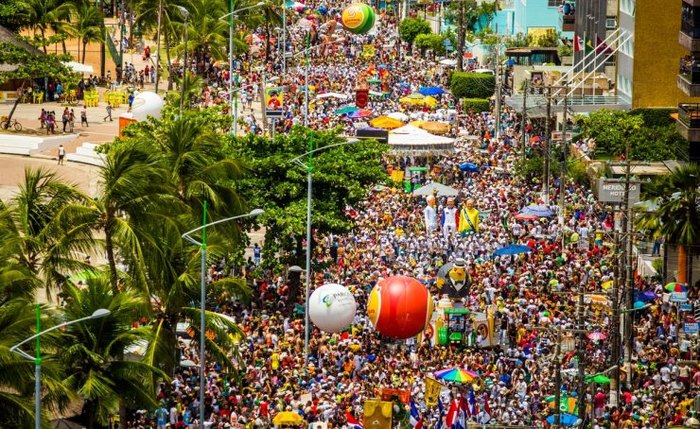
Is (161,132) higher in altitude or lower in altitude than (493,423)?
higher

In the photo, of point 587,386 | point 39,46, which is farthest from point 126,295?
point 39,46

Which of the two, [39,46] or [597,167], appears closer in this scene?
[597,167]

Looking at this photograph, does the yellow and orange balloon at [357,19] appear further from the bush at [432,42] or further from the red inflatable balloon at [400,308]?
the red inflatable balloon at [400,308]

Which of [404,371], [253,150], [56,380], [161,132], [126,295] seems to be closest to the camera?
[56,380]

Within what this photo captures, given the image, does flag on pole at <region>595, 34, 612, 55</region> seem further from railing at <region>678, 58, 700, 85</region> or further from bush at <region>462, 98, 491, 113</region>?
railing at <region>678, 58, 700, 85</region>

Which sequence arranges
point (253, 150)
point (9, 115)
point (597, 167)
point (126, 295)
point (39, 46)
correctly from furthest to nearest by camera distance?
point (39, 46)
point (9, 115)
point (597, 167)
point (253, 150)
point (126, 295)

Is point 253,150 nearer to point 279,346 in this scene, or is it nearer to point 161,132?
point 161,132

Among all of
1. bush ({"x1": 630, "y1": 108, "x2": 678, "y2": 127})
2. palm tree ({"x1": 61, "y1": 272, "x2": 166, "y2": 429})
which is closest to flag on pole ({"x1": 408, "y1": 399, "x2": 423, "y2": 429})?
palm tree ({"x1": 61, "y1": 272, "x2": 166, "y2": 429})
